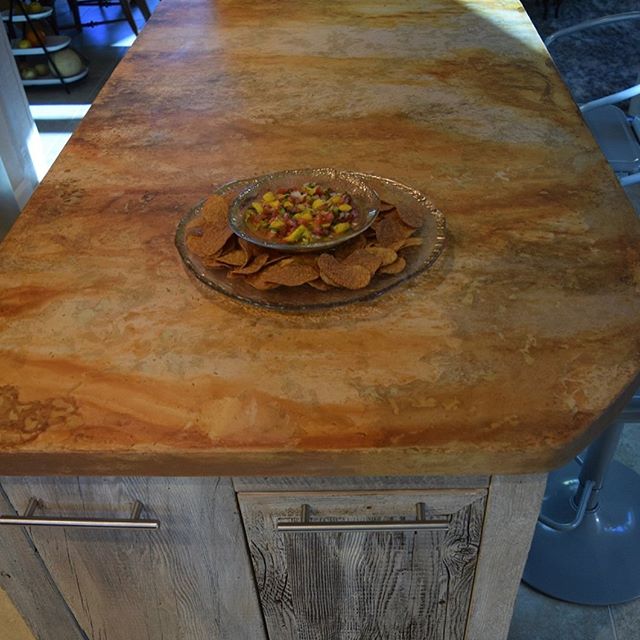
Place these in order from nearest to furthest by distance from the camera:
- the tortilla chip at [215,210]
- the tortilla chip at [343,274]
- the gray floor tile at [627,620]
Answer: the tortilla chip at [343,274], the tortilla chip at [215,210], the gray floor tile at [627,620]

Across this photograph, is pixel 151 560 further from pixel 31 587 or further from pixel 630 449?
pixel 630 449

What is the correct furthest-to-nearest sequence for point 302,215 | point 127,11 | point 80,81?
point 127,11, point 80,81, point 302,215

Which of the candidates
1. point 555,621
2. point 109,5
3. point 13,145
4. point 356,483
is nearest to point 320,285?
point 356,483

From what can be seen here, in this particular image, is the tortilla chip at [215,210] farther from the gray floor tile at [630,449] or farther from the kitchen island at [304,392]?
the gray floor tile at [630,449]

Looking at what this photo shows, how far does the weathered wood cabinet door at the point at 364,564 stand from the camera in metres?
0.78

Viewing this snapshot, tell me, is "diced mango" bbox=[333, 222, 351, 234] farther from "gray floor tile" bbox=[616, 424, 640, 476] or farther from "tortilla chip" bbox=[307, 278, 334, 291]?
"gray floor tile" bbox=[616, 424, 640, 476]

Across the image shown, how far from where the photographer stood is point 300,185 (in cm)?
103

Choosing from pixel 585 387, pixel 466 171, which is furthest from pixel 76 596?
pixel 466 171

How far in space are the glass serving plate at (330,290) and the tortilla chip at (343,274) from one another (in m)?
0.01

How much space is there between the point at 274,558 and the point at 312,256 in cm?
38

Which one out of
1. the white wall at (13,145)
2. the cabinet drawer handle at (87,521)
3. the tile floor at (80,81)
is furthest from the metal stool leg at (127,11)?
the cabinet drawer handle at (87,521)

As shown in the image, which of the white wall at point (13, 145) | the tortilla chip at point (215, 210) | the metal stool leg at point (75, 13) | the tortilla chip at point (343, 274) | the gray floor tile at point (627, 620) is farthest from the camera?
the metal stool leg at point (75, 13)

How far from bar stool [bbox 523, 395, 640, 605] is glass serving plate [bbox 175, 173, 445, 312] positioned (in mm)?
687

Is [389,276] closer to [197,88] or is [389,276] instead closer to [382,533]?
[382,533]
